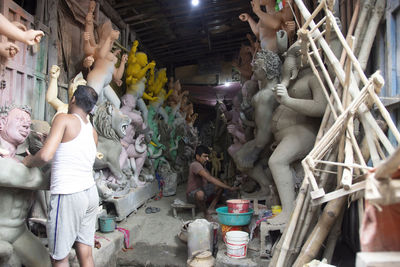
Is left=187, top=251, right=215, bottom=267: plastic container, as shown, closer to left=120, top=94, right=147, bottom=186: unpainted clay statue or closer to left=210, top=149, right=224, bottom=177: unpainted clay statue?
left=120, top=94, right=147, bottom=186: unpainted clay statue

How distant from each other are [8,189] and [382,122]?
3.09 m

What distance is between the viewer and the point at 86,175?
259 cm

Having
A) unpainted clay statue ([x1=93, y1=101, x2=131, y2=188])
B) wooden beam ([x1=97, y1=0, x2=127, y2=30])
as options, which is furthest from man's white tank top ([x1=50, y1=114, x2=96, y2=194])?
wooden beam ([x1=97, y1=0, x2=127, y2=30])

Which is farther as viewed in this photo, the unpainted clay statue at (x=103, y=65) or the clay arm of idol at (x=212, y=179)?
the clay arm of idol at (x=212, y=179)

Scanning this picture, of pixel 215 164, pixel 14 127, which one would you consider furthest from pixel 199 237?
pixel 215 164

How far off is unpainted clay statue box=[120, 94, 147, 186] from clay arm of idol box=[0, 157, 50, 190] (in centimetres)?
321

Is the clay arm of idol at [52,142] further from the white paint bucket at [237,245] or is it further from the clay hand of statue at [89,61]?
the clay hand of statue at [89,61]

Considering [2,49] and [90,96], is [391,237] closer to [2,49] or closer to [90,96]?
[90,96]

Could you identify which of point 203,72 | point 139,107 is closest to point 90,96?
point 139,107

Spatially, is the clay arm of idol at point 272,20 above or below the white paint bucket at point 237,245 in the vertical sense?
above

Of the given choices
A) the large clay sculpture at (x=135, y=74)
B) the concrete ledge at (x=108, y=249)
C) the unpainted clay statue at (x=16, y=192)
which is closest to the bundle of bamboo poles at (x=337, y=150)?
the unpainted clay statue at (x=16, y=192)

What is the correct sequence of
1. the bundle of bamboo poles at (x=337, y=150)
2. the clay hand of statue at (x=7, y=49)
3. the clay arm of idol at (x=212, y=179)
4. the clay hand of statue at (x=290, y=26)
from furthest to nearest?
the clay arm of idol at (x=212, y=179) → the clay hand of statue at (x=290, y=26) → the clay hand of statue at (x=7, y=49) → the bundle of bamboo poles at (x=337, y=150)

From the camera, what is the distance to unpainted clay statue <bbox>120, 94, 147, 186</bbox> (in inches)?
237

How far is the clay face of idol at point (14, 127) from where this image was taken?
2643 millimetres
